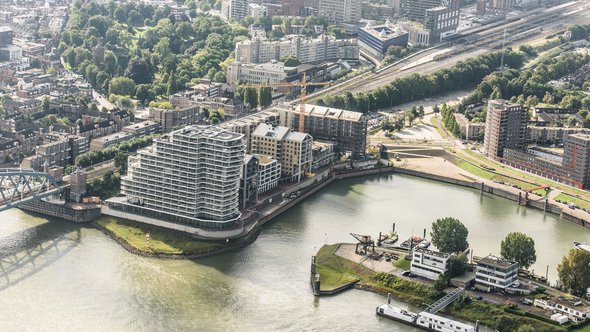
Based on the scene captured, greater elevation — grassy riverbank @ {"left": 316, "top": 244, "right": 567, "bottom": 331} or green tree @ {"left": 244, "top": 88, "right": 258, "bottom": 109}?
green tree @ {"left": 244, "top": 88, "right": 258, "bottom": 109}

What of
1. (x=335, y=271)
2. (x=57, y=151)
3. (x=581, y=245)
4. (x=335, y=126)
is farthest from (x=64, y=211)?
(x=581, y=245)

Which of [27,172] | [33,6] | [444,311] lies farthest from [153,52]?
[444,311]

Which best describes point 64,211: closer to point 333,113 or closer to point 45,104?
point 45,104

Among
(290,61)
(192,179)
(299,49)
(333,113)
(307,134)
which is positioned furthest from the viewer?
(299,49)

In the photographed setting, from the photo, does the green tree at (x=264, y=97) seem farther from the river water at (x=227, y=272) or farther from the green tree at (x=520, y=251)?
the green tree at (x=520, y=251)

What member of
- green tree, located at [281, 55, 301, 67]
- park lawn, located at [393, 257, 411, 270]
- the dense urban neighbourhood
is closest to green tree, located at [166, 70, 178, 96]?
the dense urban neighbourhood

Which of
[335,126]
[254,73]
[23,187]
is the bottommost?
[23,187]

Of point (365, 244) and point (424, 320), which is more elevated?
point (365, 244)

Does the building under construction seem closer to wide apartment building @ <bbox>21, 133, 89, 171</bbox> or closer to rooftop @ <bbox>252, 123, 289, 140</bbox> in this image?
rooftop @ <bbox>252, 123, 289, 140</bbox>
